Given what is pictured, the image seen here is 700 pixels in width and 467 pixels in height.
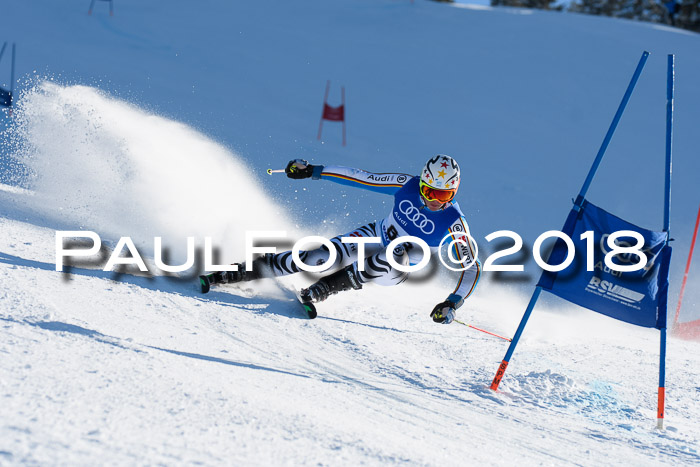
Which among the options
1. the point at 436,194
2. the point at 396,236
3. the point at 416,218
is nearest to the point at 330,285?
the point at 396,236

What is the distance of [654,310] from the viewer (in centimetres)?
426

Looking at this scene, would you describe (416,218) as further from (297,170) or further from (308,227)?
(308,227)

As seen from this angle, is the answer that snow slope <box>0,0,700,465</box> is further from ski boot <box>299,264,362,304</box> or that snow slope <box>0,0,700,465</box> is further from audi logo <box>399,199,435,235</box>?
audi logo <box>399,199,435,235</box>

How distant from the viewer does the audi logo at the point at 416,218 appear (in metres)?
Answer: 5.18

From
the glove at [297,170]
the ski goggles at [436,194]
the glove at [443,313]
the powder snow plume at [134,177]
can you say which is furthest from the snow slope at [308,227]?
the ski goggles at [436,194]

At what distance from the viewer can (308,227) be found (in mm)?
7621

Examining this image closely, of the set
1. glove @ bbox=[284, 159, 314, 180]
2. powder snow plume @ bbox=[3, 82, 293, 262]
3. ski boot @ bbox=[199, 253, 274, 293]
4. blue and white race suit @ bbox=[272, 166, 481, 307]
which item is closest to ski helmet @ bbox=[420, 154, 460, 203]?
blue and white race suit @ bbox=[272, 166, 481, 307]

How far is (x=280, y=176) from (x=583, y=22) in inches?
Result: 520

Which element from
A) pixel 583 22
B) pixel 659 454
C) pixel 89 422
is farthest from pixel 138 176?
pixel 583 22

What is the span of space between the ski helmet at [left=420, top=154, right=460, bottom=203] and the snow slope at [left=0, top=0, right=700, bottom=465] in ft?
3.81

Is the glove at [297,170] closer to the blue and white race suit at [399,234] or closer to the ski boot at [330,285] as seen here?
the blue and white race suit at [399,234]

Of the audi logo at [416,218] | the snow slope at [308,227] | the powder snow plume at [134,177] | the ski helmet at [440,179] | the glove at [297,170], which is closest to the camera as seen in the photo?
the snow slope at [308,227]

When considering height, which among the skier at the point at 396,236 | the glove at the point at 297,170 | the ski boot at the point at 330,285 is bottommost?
the ski boot at the point at 330,285

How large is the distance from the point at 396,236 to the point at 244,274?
4.20 ft
